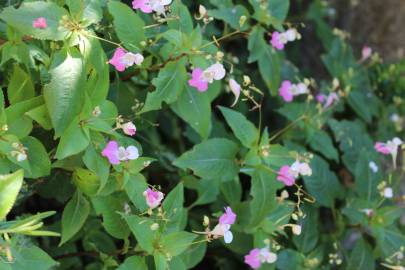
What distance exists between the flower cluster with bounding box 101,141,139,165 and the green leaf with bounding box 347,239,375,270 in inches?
31.1

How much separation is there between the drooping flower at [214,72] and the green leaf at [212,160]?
7.7 inches

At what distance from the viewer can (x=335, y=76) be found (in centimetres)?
208

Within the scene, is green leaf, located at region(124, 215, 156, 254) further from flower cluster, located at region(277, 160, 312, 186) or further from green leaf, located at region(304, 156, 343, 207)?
green leaf, located at region(304, 156, 343, 207)

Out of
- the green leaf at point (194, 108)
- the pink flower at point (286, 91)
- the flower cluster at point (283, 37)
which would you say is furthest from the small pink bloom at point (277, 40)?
the green leaf at point (194, 108)

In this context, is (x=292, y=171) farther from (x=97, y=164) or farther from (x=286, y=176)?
(x=97, y=164)

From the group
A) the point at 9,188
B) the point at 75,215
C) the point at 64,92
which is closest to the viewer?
the point at 9,188

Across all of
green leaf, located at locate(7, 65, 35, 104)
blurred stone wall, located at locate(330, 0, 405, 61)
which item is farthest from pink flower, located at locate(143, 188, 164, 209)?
blurred stone wall, located at locate(330, 0, 405, 61)

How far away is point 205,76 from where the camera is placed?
1.32m

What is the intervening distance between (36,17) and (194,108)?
44 cm

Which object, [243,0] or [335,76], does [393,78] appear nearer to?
[335,76]

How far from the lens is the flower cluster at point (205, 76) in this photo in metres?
1.28

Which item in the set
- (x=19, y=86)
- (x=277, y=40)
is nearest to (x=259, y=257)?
(x=277, y=40)

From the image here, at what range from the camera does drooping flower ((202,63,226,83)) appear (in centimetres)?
128

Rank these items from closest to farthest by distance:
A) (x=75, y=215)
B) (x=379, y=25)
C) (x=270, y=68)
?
1. (x=75, y=215)
2. (x=270, y=68)
3. (x=379, y=25)
